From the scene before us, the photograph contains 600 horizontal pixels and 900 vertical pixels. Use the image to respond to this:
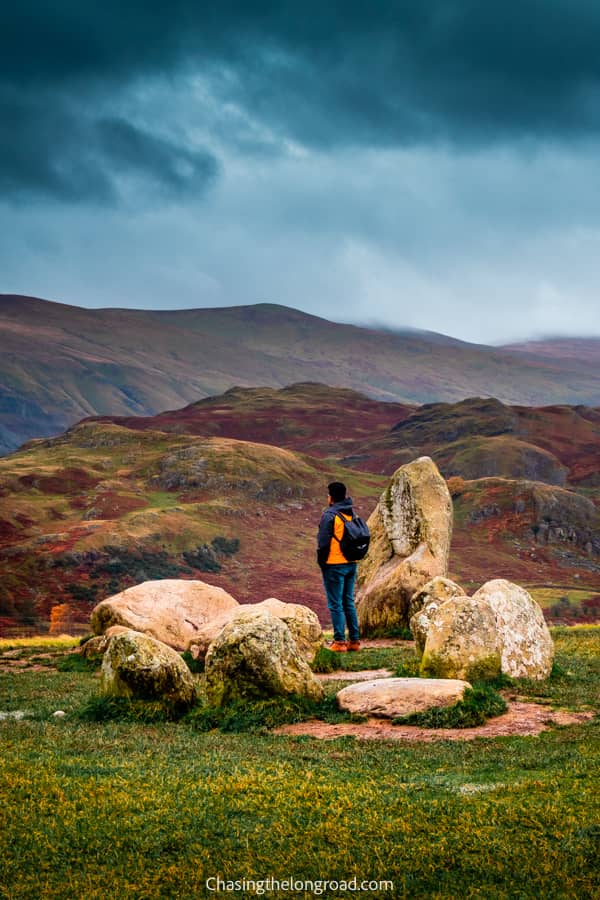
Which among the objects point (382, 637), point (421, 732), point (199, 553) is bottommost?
point (199, 553)

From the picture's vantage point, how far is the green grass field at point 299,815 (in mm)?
7621

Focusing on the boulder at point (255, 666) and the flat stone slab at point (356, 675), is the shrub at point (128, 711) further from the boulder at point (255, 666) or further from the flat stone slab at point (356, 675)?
the flat stone slab at point (356, 675)

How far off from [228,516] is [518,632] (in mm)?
108485

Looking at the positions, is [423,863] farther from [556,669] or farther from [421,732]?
[556,669]

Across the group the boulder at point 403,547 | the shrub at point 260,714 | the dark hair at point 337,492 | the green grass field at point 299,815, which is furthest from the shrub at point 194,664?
the boulder at point 403,547

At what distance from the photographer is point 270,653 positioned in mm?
15219

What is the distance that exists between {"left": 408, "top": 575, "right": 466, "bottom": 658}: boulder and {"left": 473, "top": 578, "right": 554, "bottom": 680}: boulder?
1012 millimetres

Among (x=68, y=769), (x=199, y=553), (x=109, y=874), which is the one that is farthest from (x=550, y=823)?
(x=199, y=553)

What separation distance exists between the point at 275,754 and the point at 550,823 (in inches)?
186

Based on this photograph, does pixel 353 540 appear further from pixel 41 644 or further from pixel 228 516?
pixel 228 516

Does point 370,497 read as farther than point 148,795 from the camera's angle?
Yes

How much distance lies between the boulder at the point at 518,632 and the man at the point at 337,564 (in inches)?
156

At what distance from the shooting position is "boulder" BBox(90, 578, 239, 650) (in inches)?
1036

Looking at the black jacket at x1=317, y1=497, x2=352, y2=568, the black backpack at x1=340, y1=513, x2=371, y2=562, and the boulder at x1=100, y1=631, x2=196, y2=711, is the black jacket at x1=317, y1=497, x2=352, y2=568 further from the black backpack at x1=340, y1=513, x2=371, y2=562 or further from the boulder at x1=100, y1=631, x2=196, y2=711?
the boulder at x1=100, y1=631, x2=196, y2=711
